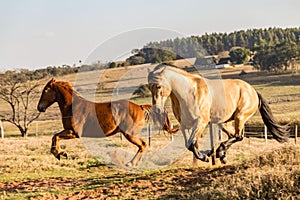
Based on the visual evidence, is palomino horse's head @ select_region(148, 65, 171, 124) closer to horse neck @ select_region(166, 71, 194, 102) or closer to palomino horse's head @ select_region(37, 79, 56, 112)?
horse neck @ select_region(166, 71, 194, 102)

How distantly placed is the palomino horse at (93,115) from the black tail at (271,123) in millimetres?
2511

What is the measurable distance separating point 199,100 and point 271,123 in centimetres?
276

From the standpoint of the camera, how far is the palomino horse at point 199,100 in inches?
337

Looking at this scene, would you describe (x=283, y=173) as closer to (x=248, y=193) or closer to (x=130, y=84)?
(x=248, y=193)

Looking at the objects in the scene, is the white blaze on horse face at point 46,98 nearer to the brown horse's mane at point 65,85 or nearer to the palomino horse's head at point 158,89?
the brown horse's mane at point 65,85

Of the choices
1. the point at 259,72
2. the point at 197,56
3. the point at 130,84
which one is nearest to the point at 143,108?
the point at 197,56

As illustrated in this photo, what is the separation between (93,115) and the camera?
11.8m

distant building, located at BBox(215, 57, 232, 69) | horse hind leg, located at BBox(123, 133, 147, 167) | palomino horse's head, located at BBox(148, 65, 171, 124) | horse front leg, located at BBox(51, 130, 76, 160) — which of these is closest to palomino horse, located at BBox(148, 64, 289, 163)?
palomino horse's head, located at BBox(148, 65, 171, 124)

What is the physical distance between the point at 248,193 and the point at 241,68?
264 ft

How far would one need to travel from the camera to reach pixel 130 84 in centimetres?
2414

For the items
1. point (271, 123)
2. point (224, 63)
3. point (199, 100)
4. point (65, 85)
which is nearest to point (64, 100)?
point (65, 85)

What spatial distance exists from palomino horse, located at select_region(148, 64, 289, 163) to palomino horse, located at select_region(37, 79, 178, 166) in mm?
2621

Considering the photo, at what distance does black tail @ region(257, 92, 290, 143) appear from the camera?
10.7m

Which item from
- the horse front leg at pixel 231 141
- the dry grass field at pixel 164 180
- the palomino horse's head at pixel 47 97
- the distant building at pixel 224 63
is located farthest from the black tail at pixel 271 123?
the distant building at pixel 224 63
